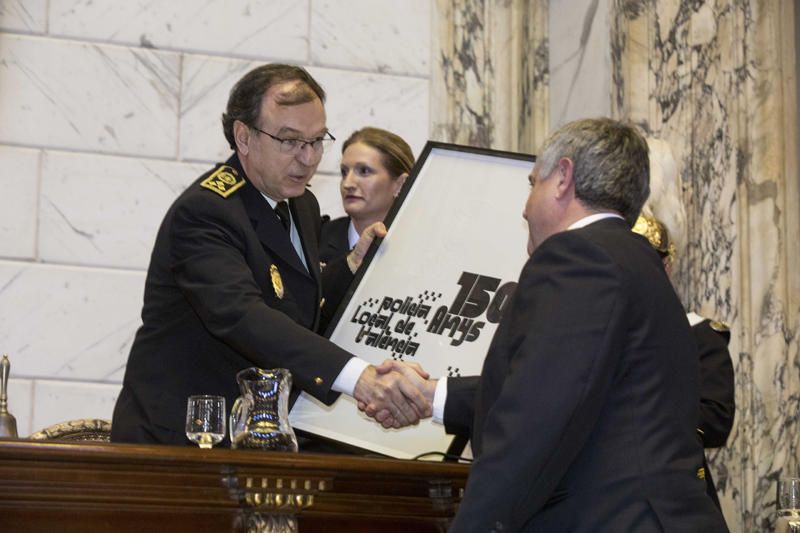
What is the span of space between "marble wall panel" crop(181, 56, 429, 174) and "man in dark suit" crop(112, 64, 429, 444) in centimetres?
168

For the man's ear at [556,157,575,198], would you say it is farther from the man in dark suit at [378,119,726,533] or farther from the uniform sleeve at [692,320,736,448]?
the uniform sleeve at [692,320,736,448]

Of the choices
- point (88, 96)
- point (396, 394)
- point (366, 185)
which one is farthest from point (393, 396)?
point (88, 96)

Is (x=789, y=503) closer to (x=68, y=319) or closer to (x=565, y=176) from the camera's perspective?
(x=565, y=176)

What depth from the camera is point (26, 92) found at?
5.60m

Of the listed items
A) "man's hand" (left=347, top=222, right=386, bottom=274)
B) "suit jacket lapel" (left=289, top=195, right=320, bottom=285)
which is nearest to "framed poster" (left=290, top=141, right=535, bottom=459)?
"man's hand" (left=347, top=222, right=386, bottom=274)

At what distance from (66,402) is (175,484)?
2588mm

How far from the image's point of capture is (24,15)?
564 cm

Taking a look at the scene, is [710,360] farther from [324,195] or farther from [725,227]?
[324,195]

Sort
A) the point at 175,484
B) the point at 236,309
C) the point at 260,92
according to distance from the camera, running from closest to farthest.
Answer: the point at 175,484 < the point at 236,309 < the point at 260,92

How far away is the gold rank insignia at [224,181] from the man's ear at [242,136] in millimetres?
66

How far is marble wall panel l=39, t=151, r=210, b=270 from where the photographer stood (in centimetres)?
557

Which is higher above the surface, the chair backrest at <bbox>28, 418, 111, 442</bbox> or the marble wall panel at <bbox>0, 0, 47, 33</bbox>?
the marble wall panel at <bbox>0, 0, 47, 33</bbox>

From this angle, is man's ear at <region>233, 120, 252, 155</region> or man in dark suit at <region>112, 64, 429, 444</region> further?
man's ear at <region>233, 120, 252, 155</region>

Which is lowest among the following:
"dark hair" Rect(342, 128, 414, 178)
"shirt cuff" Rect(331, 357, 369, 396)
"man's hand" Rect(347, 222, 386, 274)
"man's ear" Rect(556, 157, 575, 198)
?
"shirt cuff" Rect(331, 357, 369, 396)
